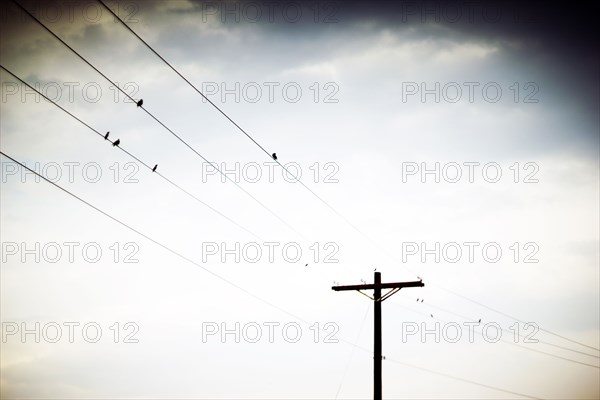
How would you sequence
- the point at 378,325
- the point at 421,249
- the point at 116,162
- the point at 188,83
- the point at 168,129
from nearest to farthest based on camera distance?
the point at 188,83 → the point at 168,129 → the point at 116,162 → the point at 378,325 → the point at 421,249

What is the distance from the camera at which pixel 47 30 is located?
341 inches

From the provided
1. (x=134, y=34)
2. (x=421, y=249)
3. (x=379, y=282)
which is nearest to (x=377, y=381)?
(x=379, y=282)

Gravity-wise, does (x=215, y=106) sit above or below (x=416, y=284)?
A: above

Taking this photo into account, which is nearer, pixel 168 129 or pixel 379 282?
pixel 168 129

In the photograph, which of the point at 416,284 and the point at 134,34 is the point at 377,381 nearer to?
the point at 416,284

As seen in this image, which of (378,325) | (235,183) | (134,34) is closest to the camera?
(134,34)

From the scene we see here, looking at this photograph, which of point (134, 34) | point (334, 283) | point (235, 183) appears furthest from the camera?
point (334, 283)

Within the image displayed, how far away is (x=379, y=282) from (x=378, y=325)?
1.59 meters

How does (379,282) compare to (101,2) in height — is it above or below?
below

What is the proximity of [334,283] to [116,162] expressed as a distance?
9.15m

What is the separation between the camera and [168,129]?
1146 centimetres

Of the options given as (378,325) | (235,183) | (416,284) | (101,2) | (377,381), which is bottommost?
(377,381)

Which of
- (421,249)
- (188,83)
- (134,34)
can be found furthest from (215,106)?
(421,249)

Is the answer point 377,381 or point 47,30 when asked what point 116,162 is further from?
point 377,381
